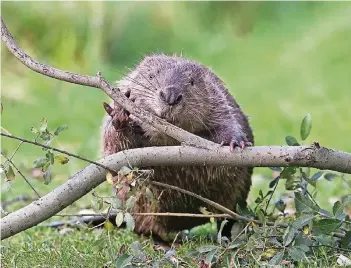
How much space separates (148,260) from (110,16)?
7487 mm

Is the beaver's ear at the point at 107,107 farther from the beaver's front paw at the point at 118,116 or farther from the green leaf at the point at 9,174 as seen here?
the green leaf at the point at 9,174

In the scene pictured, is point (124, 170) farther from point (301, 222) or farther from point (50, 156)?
point (301, 222)

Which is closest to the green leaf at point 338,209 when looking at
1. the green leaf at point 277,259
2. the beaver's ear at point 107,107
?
the green leaf at point 277,259

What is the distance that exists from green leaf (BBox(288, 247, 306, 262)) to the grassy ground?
391 centimetres

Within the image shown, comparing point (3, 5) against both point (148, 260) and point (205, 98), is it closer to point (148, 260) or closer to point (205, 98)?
point (205, 98)

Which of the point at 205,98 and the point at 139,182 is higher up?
the point at 205,98

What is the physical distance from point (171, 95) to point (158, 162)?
0.38 meters

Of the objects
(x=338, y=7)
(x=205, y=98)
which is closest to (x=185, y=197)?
(x=205, y=98)

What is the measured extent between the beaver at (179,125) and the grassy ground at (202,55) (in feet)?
9.98

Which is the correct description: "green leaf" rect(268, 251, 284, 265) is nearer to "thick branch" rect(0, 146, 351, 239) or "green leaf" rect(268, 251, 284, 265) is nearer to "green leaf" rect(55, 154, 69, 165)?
"thick branch" rect(0, 146, 351, 239)

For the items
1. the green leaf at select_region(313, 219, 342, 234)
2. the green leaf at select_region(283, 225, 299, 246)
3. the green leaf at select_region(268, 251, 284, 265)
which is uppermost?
the green leaf at select_region(313, 219, 342, 234)

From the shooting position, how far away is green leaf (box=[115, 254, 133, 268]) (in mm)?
2930

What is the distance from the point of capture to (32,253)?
344cm

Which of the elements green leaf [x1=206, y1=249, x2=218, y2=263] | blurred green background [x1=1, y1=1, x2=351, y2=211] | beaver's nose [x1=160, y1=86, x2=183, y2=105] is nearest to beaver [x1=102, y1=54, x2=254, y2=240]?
beaver's nose [x1=160, y1=86, x2=183, y2=105]
